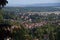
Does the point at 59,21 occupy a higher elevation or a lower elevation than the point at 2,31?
lower

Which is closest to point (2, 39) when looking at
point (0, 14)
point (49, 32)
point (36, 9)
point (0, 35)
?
point (0, 35)

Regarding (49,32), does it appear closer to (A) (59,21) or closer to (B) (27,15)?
(A) (59,21)

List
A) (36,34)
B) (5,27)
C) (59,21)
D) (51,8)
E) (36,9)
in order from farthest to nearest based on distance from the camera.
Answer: (36,9)
(51,8)
(59,21)
(36,34)
(5,27)

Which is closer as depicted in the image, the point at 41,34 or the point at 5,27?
the point at 5,27

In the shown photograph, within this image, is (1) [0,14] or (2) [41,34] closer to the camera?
(1) [0,14]

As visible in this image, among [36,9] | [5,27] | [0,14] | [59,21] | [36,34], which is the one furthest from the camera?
[36,9]

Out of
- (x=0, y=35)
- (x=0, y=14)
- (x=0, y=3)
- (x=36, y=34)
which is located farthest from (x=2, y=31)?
(x=36, y=34)

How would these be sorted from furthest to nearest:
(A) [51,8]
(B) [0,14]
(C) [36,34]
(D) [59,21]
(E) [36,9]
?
1. (E) [36,9]
2. (A) [51,8]
3. (D) [59,21]
4. (C) [36,34]
5. (B) [0,14]

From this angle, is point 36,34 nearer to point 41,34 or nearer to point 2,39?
point 41,34

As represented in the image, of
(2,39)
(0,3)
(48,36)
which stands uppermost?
(0,3)
